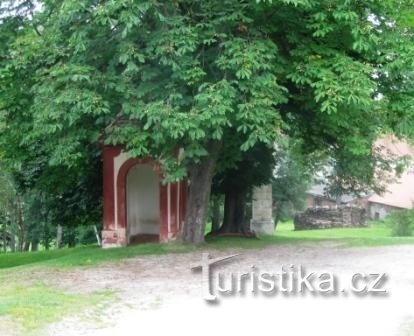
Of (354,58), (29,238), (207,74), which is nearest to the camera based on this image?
(207,74)

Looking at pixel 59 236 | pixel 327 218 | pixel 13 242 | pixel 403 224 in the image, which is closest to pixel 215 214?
pixel 403 224

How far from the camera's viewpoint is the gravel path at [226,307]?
7.77 metres

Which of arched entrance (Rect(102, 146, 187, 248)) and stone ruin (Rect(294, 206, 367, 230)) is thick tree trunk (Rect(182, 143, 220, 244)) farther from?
stone ruin (Rect(294, 206, 367, 230))

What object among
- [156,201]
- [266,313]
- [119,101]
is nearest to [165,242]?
[156,201]

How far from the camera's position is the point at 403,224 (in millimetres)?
A: 27344

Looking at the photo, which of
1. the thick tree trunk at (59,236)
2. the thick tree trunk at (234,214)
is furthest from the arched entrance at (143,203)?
the thick tree trunk at (59,236)

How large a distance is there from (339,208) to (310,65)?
2458cm

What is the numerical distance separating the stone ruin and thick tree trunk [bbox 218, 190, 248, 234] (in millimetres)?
14353

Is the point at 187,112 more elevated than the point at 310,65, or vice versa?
the point at 310,65

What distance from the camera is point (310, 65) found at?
12.1m

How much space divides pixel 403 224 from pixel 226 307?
20.4m

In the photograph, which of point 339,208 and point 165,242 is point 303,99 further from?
point 339,208

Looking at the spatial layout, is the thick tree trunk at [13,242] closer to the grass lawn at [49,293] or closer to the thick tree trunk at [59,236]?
the thick tree trunk at [59,236]

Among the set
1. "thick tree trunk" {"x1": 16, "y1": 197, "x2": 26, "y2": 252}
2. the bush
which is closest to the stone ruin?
the bush
